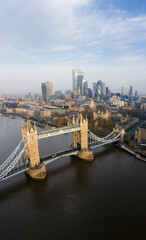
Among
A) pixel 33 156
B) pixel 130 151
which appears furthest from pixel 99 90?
pixel 33 156

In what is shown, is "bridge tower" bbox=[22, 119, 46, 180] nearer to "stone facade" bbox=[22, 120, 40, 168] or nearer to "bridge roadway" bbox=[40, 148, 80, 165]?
"stone facade" bbox=[22, 120, 40, 168]

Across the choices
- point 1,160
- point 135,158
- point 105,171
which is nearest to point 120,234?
point 105,171

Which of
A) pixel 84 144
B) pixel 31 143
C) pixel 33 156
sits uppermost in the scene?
pixel 31 143

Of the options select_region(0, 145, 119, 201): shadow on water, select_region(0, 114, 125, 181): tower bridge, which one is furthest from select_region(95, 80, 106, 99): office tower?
select_region(0, 145, 119, 201): shadow on water

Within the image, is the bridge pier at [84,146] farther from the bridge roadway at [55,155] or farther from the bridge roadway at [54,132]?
the bridge roadway at [55,155]

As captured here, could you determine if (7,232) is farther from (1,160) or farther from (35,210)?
(1,160)

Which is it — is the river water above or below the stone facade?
below

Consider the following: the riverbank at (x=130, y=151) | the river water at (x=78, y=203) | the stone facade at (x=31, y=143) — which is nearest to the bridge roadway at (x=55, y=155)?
the stone facade at (x=31, y=143)

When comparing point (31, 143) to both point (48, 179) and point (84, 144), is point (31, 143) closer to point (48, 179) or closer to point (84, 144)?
point (48, 179)

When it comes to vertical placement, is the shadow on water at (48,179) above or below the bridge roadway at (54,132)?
below
